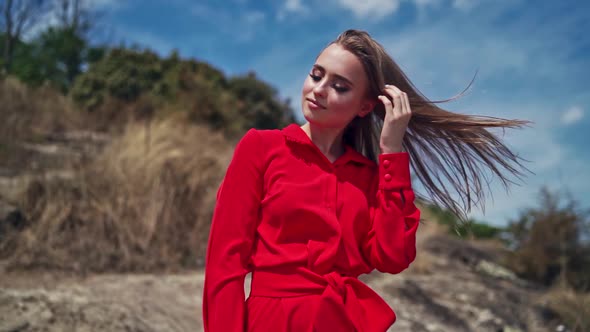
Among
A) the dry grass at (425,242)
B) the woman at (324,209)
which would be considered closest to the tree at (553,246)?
the dry grass at (425,242)

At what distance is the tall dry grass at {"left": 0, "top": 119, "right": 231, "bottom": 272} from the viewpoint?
16.6ft

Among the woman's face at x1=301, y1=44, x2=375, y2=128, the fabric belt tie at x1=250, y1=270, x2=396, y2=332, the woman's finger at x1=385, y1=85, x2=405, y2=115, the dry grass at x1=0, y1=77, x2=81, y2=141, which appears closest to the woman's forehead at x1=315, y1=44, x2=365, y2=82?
the woman's face at x1=301, y1=44, x2=375, y2=128

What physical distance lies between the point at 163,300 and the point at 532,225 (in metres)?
7.40

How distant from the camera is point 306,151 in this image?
1.83 metres

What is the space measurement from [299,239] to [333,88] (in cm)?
53

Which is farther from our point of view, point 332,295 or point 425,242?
point 425,242

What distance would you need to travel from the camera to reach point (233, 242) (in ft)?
5.33

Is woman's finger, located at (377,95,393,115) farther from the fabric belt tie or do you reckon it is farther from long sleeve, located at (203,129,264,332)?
the fabric belt tie

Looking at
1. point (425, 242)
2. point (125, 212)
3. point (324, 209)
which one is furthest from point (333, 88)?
point (425, 242)

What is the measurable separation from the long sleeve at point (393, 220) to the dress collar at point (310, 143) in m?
0.15

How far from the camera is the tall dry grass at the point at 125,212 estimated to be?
5.07 meters

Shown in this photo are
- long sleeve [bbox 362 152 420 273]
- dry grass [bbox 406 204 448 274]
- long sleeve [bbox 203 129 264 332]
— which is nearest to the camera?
long sleeve [bbox 203 129 264 332]

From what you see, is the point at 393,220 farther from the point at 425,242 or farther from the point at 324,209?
the point at 425,242

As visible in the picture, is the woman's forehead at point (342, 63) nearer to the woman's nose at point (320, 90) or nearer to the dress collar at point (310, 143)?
the woman's nose at point (320, 90)
